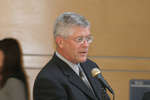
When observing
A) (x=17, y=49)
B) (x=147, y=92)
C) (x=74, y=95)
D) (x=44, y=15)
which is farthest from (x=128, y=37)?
(x=74, y=95)

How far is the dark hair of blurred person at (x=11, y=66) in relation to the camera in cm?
253

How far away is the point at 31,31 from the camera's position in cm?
383

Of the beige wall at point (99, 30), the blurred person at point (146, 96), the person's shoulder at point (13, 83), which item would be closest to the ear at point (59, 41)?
the person's shoulder at point (13, 83)

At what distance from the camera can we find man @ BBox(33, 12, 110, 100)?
1.99 metres

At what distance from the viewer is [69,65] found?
2.20m

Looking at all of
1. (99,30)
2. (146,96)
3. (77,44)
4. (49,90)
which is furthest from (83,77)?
(146,96)

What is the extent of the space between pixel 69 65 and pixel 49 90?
32 cm

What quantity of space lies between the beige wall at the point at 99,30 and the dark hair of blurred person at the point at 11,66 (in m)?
1.14

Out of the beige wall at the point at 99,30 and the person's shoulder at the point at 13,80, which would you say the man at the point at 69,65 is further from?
the beige wall at the point at 99,30

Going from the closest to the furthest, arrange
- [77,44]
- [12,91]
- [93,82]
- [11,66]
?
[77,44]
[93,82]
[12,91]
[11,66]

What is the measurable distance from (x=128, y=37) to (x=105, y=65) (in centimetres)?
43

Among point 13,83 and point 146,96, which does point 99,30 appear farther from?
point 13,83

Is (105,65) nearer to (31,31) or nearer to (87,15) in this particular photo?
(87,15)

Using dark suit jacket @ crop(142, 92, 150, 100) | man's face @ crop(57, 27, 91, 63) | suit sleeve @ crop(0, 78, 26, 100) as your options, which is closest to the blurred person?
dark suit jacket @ crop(142, 92, 150, 100)
